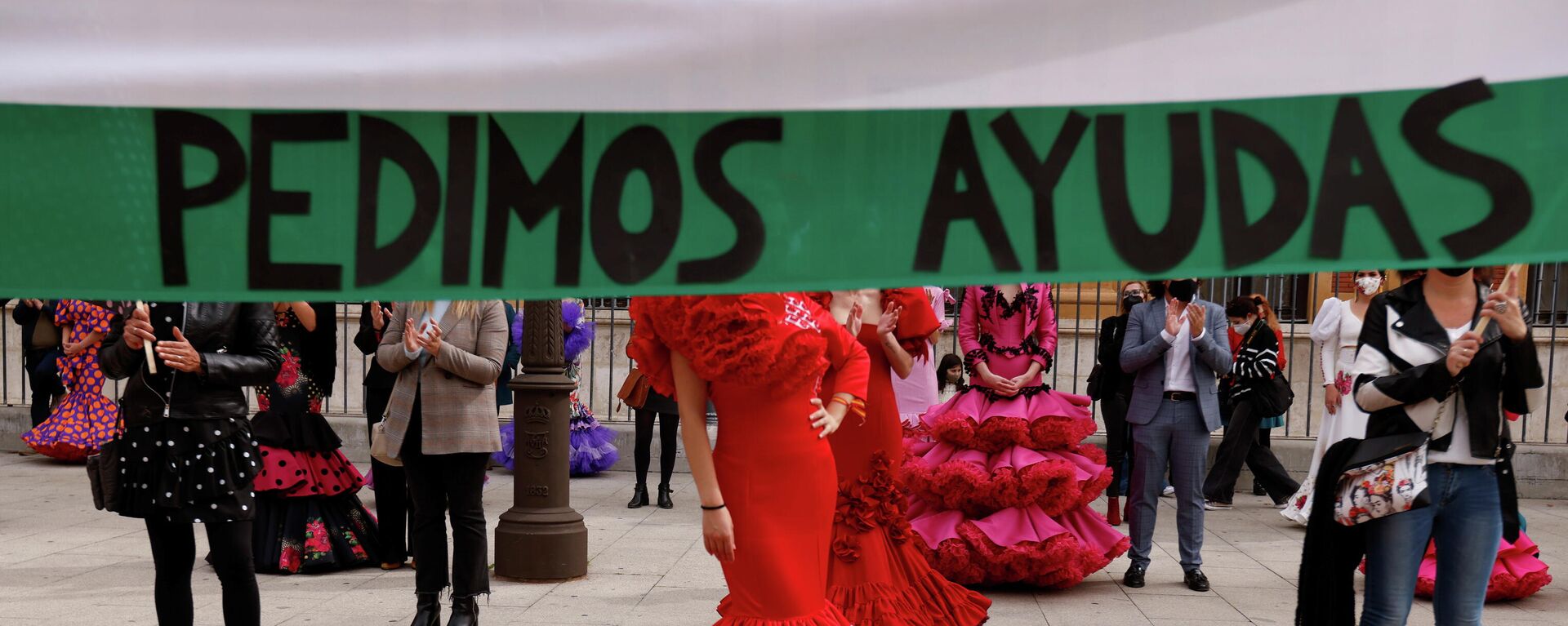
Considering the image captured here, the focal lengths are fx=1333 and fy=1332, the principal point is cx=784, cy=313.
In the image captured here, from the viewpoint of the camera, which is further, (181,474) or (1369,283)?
(1369,283)

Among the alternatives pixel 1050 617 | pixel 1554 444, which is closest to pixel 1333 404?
pixel 1050 617

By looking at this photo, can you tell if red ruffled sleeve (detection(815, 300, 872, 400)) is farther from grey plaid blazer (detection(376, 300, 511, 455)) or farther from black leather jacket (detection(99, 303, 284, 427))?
black leather jacket (detection(99, 303, 284, 427))

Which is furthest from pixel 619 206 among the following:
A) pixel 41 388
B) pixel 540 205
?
pixel 41 388

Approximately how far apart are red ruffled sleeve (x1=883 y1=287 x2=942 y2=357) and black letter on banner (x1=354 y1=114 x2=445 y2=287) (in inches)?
168

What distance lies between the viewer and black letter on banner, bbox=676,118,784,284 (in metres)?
1.99

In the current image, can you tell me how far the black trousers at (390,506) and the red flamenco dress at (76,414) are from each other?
4.80m

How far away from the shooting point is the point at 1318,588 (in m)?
4.52

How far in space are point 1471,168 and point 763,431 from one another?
2611 millimetres

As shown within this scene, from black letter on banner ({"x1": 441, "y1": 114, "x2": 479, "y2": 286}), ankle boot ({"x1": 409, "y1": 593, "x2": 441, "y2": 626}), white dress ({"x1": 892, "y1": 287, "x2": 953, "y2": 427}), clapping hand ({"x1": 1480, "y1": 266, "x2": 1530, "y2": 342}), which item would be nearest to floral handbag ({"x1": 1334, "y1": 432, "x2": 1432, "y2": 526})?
clapping hand ({"x1": 1480, "y1": 266, "x2": 1530, "y2": 342})

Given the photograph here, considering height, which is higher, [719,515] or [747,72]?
[747,72]

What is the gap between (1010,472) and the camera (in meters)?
6.83

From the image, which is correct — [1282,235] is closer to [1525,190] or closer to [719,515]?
[1525,190]

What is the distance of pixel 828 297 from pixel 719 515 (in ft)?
3.18

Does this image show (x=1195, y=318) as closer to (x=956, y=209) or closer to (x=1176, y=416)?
(x=1176, y=416)
